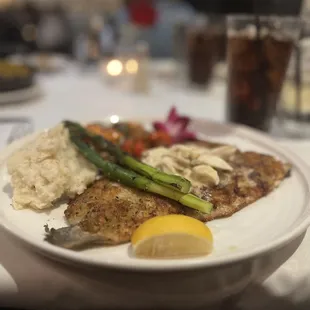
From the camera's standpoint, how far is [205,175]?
1136 millimetres

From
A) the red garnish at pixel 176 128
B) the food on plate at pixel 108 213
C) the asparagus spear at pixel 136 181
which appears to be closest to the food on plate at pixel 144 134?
the red garnish at pixel 176 128

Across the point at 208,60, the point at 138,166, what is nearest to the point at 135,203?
the point at 138,166

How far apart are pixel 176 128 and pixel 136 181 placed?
1.69ft

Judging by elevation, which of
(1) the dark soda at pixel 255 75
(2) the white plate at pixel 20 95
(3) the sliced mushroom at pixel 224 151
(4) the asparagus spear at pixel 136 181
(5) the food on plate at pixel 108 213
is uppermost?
(1) the dark soda at pixel 255 75

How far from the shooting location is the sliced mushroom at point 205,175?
1.13 meters

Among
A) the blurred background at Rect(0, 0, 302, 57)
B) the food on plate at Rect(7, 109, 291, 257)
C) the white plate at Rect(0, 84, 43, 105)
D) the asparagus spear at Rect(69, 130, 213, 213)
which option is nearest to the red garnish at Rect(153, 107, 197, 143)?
the food on plate at Rect(7, 109, 291, 257)

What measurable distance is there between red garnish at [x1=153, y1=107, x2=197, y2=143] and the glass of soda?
39cm

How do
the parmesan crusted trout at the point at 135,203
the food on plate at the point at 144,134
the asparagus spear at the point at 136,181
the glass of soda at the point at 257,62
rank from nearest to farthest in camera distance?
1. the parmesan crusted trout at the point at 135,203
2. the asparagus spear at the point at 136,181
3. the food on plate at the point at 144,134
4. the glass of soda at the point at 257,62

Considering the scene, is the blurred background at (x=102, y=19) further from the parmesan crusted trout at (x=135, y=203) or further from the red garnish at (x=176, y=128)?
the parmesan crusted trout at (x=135, y=203)

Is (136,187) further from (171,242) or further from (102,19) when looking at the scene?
(102,19)

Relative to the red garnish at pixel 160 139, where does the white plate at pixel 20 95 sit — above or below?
below

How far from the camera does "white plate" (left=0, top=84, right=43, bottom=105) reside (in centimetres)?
223

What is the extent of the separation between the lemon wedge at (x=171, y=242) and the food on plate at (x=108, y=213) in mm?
70

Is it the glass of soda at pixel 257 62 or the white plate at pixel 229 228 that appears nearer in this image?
the white plate at pixel 229 228
